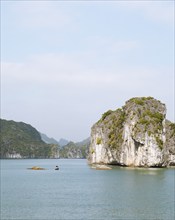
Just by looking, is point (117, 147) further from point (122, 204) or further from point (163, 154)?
point (122, 204)

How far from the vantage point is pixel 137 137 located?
109 meters

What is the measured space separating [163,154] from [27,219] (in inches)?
3022

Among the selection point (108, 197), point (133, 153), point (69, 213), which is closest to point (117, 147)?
point (133, 153)

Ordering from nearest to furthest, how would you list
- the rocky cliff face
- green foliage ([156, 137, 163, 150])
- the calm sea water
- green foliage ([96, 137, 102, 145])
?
the calm sea water, green foliage ([156, 137, 163, 150]), the rocky cliff face, green foliage ([96, 137, 102, 145])

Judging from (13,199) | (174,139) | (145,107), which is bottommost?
(13,199)

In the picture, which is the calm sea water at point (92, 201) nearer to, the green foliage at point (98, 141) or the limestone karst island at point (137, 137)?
the limestone karst island at point (137, 137)

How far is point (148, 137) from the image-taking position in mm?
107500

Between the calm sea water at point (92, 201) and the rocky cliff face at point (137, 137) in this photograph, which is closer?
the calm sea water at point (92, 201)

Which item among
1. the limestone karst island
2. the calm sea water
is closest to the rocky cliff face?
the limestone karst island

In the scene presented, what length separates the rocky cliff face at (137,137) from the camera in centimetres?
10819

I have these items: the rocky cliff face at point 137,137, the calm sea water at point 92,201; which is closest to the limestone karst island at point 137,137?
the rocky cliff face at point 137,137

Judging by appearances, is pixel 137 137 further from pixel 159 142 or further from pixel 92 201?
pixel 92 201

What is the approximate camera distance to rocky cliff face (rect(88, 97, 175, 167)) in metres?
108

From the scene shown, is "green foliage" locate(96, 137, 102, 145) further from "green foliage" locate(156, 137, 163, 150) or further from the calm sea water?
the calm sea water
